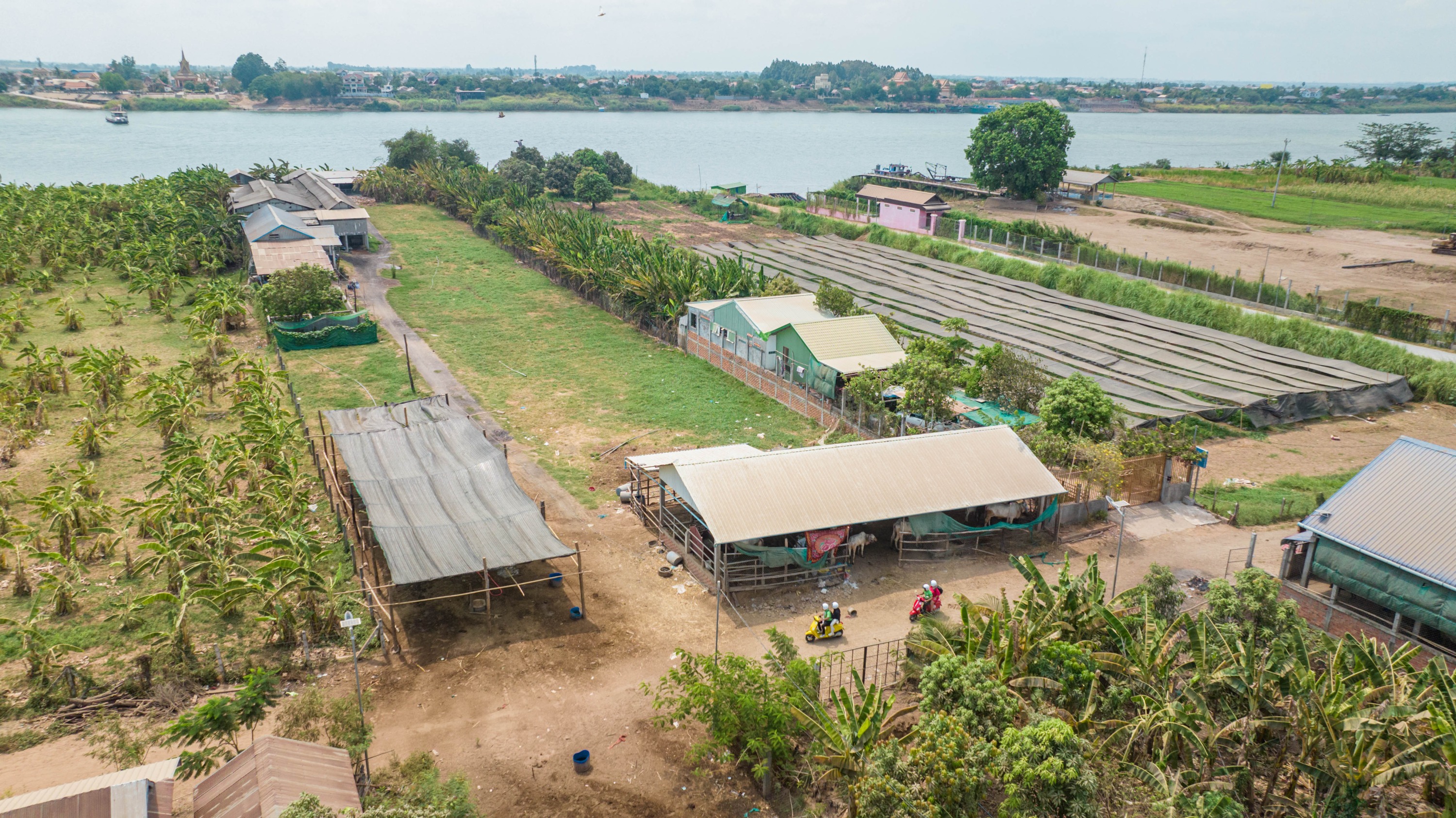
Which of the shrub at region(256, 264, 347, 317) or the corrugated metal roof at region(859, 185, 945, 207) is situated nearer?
the shrub at region(256, 264, 347, 317)

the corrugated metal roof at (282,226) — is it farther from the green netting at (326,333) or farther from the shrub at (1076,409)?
the shrub at (1076,409)

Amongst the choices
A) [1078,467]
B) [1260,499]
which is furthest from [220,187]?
[1260,499]

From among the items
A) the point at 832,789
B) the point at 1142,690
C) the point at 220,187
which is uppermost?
the point at 220,187

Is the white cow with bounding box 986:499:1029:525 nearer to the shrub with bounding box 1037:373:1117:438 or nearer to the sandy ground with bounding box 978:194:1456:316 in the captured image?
the shrub with bounding box 1037:373:1117:438

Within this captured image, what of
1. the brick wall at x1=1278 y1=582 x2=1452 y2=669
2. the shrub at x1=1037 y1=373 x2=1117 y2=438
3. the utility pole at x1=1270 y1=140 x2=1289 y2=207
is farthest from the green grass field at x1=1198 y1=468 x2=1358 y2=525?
the utility pole at x1=1270 y1=140 x2=1289 y2=207

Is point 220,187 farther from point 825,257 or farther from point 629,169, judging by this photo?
point 825,257
